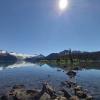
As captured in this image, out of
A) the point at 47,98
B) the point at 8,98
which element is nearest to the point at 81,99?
the point at 47,98

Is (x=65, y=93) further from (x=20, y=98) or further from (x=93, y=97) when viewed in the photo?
(x=20, y=98)

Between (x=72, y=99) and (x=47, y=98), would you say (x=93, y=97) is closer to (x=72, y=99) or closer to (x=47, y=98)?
(x=72, y=99)

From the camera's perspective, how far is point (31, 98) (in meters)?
45.5

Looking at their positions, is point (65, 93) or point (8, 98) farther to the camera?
point (65, 93)

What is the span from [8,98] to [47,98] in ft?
23.1

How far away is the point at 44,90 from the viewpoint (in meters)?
50.2

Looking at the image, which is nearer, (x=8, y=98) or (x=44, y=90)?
(x=8, y=98)

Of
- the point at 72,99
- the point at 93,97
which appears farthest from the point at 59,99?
the point at 93,97

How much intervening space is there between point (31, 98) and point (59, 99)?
18.9 feet

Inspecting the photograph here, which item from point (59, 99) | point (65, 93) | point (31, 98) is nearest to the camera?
point (59, 99)

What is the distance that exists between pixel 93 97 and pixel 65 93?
18.5 ft

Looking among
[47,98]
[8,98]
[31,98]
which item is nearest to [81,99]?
[47,98]

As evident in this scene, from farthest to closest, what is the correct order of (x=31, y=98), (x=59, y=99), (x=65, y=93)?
(x=65, y=93) → (x=31, y=98) → (x=59, y=99)

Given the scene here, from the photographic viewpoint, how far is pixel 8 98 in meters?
44.7
